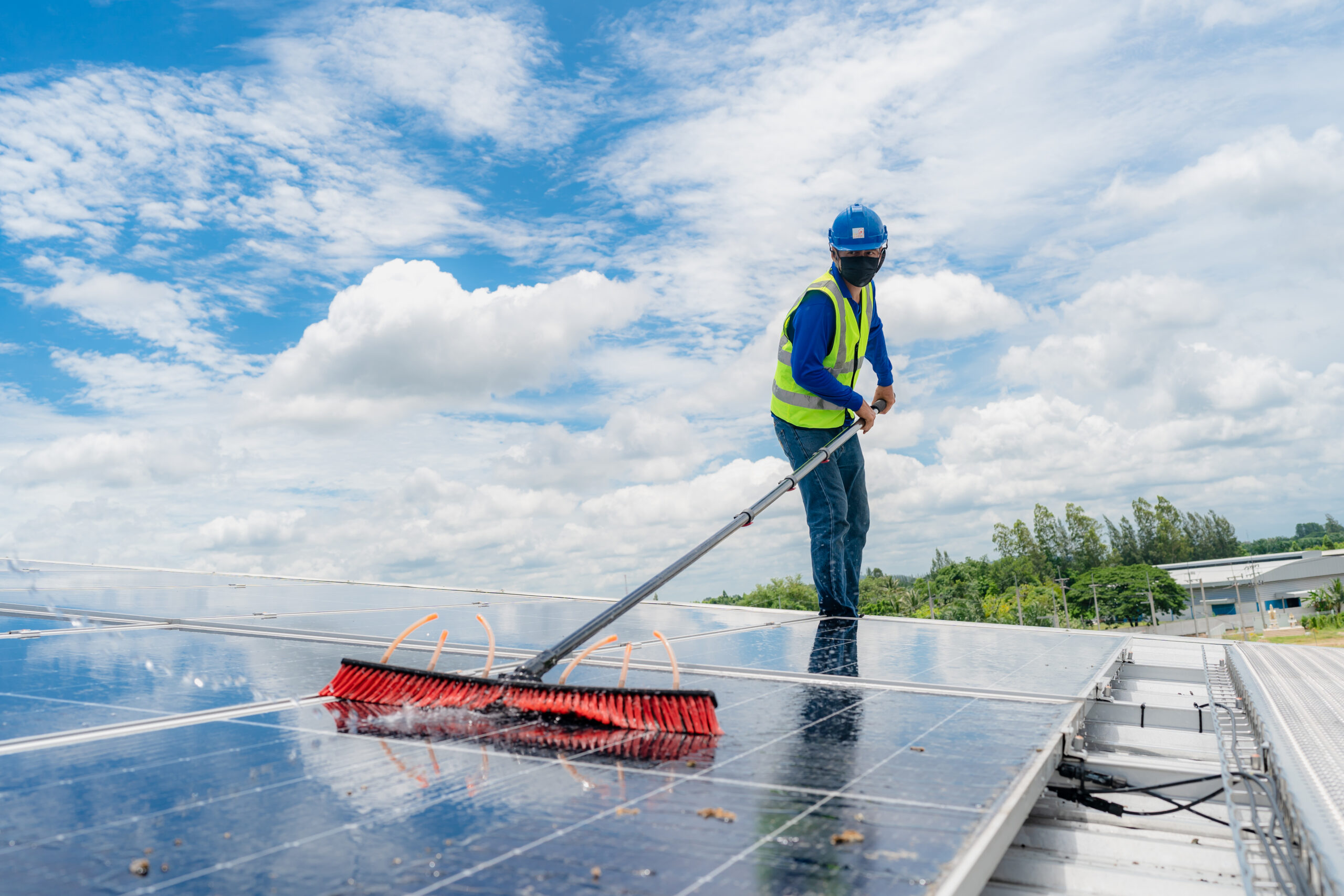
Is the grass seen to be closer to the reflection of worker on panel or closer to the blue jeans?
the blue jeans

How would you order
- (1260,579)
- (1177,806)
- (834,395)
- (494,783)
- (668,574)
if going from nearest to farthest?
1. (494,783)
2. (1177,806)
3. (668,574)
4. (834,395)
5. (1260,579)

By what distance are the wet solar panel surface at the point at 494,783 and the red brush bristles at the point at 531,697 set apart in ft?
0.26

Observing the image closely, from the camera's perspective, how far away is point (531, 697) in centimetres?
282

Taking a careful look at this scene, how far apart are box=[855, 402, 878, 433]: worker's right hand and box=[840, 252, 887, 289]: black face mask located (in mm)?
911

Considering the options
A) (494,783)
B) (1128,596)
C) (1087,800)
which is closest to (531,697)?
(494,783)

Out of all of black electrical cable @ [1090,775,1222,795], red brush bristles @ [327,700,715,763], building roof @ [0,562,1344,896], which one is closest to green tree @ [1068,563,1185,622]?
building roof @ [0,562,1344,896]

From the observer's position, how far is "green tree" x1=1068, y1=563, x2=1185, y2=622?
105m

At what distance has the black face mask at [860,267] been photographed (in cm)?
635

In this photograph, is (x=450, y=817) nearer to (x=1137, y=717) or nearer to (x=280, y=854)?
(x=280, y=854)

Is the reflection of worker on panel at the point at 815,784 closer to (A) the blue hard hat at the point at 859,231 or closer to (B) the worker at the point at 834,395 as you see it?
(B) the worker at the point at 834,395

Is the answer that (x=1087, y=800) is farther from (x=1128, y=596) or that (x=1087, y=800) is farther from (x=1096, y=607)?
(x=1128, y=596)

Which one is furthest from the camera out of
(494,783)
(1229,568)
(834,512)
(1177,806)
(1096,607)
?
(1229,568)

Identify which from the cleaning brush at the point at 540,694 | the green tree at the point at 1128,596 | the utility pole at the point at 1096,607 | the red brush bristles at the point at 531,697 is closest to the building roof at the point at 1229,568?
the green tree at the point at 1128,596

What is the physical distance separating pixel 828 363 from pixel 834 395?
1.14 ft
